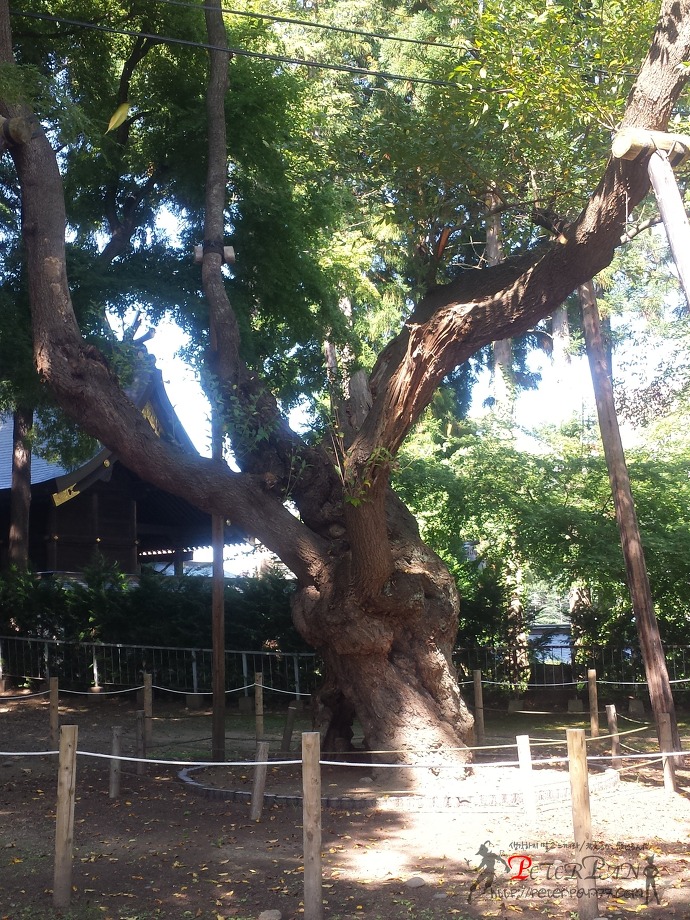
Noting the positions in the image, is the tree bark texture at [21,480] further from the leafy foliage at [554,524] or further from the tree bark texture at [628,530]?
the tree bark texture at [628,530]

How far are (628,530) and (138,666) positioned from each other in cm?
1110

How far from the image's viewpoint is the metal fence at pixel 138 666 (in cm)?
1764

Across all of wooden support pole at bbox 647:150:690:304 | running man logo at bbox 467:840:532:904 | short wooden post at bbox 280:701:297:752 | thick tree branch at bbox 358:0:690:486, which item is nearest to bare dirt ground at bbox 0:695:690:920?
running man logo at bbox 467:840:532:904

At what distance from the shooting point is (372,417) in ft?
30.3

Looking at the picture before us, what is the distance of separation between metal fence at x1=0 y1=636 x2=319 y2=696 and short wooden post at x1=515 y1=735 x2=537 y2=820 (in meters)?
9.56

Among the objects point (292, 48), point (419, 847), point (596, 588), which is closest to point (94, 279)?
point (419, 847)

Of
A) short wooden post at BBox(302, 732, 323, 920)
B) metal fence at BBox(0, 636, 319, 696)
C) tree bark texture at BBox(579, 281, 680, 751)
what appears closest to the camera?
short wooden post at BBox(302, 732, 323, 920)

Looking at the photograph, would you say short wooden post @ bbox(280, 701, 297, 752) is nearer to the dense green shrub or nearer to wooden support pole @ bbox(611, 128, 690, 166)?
the dense green shrub

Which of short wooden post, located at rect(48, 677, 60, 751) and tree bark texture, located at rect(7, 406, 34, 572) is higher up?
tree bark texture, located at rect(7, 406, 34, 572)

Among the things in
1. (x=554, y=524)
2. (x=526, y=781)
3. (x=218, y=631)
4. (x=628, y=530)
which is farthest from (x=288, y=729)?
(x=554, y=524)

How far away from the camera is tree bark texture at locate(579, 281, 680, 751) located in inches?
402

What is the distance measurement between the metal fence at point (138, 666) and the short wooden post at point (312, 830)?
1169 centimetres

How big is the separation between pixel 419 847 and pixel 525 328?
5483mm

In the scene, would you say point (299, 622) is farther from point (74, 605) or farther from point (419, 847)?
point (74, 605)
